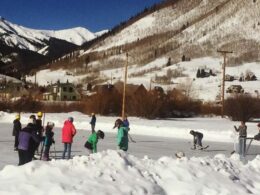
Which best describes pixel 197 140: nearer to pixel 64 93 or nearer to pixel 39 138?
pixel 39 138

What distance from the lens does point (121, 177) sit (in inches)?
371

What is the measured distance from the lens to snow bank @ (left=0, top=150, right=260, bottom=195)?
878 cm

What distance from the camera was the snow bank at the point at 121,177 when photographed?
28.8 ft

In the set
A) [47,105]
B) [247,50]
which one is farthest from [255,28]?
[47,105]

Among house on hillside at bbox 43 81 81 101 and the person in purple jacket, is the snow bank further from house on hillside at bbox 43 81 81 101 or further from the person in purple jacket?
house on hillside at bbox 43 81 81 101

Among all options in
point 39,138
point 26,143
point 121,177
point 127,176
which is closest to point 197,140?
point 39,138

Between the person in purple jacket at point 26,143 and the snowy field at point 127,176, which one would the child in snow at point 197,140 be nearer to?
the snowy field at point 127,176

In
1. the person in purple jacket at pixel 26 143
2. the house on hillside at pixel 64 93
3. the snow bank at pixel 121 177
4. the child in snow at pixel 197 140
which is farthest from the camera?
the house on hillside at pixel 64 93

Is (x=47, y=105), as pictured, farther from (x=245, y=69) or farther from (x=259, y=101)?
(x=245, y=69)

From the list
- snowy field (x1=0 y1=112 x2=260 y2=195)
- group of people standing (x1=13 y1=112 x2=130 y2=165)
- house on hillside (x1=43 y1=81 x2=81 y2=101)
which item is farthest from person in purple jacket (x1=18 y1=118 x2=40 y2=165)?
house on hillside (x1=43 y1=81 x2=81 y2=101)

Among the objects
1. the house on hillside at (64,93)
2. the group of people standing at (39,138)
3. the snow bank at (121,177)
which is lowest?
the snow bank at (121,177)

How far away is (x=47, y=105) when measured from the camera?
65062mm

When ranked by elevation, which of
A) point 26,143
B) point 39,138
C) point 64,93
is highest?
point 64,93

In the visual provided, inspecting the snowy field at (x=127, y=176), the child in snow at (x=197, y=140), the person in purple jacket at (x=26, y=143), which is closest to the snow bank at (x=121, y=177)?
the snowy field at (x=127, y=176)
